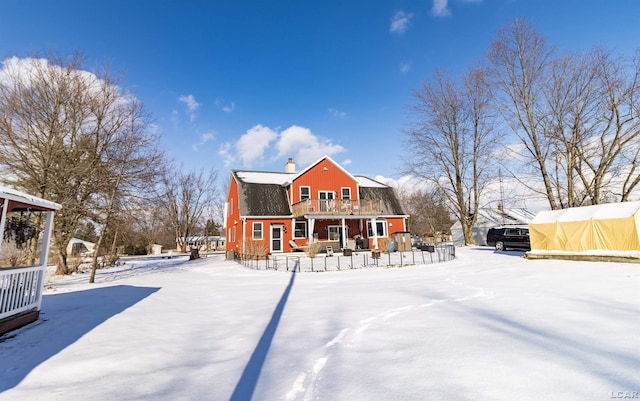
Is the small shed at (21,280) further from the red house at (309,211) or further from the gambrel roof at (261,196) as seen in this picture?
the gambrel roof at (261,196)

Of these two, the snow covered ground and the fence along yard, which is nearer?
the snow covered ground

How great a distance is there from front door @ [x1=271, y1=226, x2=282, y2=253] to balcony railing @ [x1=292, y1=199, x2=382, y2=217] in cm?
172

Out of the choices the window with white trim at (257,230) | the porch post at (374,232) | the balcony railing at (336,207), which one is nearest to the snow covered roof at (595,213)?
the porch post at (374,232)

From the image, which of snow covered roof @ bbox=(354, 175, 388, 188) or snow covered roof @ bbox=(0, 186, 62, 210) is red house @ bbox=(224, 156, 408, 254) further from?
snow covered roof @ bbox=(0, 186, 62, 210)

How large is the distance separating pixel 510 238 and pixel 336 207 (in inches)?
515

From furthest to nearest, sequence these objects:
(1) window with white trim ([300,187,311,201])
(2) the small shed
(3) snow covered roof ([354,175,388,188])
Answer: (3) snow covered roof ([354,175,388,188]), (1) window with white trim ([300,187,311,201]), (2) the small shed

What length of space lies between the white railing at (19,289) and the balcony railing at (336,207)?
1516 cm

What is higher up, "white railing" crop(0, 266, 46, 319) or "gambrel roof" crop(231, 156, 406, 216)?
"gambrel roof" crop(231, 156, 406, 216)

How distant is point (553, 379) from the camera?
10.2ft

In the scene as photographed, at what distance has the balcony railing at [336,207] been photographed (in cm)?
2106

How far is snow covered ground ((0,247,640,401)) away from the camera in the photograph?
10.3 ft

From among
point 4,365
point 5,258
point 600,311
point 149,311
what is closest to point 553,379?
point 600,311

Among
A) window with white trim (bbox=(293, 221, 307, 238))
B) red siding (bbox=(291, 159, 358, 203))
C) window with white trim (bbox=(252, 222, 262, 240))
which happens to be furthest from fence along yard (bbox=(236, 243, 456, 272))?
red siding (bbox=(291, 159, 358, 203))

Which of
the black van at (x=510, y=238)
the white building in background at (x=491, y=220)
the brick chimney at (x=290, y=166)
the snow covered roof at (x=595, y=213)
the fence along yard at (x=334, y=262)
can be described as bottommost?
the fence along yard at (x=334, y=262)
